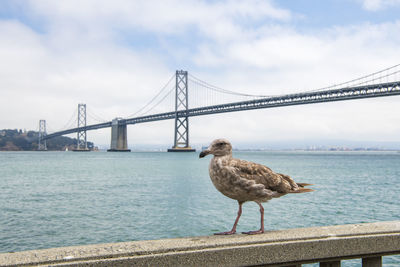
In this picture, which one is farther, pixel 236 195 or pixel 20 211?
pixel 20 211

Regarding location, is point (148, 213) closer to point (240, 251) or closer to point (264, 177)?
point (264, 177)

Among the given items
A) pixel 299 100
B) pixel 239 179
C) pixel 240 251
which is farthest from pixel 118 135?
pixel 240 251

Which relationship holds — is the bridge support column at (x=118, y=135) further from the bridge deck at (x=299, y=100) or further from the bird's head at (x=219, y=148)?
the bird's head at (x=219, y=148)

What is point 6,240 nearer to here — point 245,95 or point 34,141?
point 245,95

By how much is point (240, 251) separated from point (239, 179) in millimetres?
562

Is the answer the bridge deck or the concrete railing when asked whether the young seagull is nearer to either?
the concrete railing

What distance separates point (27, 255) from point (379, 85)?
1835 inches

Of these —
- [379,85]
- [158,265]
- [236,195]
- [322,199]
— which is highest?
[379,85]

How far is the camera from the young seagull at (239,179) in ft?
6.44

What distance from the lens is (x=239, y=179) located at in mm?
1979

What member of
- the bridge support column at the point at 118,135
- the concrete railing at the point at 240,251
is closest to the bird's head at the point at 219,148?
the concrete railing at the point at 240,251

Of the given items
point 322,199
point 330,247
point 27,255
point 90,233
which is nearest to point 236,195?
point 330,247

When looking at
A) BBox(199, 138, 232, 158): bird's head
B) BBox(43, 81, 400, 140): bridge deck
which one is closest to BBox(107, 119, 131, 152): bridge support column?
BBox(43, 81, 400, 140): bridge deck

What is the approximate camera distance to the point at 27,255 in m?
1.38
